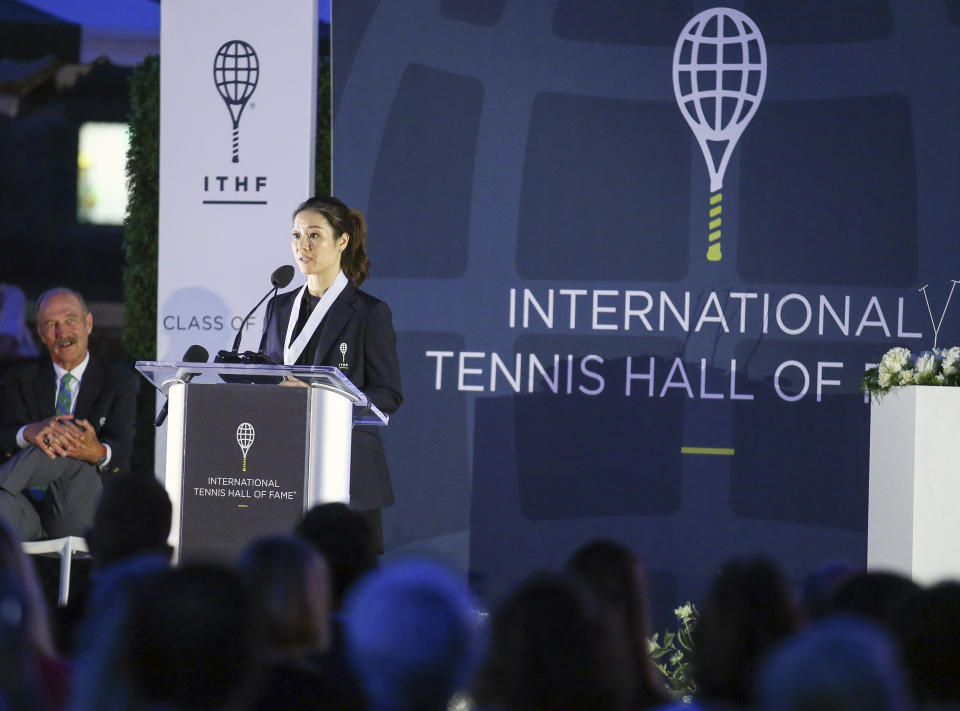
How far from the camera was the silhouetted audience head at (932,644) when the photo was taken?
63.6 inches

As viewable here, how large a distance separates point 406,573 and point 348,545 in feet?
3.49

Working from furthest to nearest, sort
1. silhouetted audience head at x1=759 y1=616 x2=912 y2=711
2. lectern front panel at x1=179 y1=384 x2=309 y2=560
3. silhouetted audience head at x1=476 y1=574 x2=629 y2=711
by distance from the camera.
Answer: lectern front panel at x1=179 y1=384 x2=309 y2=560 < silhouetted audience head at x1=476 y1=574 x2=629 y2=711 < silhouetted audience head at x1=759 y1=616 x2=912 y2=711

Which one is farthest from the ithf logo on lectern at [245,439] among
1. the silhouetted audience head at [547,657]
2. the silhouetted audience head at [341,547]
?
the silhouetted audience head at [547,657]

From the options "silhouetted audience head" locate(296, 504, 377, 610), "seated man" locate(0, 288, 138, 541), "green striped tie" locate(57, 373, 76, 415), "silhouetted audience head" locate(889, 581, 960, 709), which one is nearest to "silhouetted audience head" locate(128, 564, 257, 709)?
"silhouetted audience head" locate(889, 581, 960, 709)

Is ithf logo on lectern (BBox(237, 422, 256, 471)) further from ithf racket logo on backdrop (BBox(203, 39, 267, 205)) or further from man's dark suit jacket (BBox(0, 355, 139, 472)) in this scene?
ithf racket logo on backdrop (BBox(203, 39, 267, 205))

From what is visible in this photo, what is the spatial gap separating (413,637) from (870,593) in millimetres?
978

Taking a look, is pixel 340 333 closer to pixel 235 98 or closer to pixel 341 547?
pixel 341 547

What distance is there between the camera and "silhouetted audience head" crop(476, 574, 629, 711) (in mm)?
1430

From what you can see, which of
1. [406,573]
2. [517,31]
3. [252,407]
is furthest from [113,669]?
[517,31]

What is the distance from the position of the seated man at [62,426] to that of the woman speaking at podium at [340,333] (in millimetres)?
1264

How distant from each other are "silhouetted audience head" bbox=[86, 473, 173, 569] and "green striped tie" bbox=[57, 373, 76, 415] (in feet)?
11.6

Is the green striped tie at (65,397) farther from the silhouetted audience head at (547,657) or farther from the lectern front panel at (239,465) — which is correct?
the silhouetted audience head at (547,657)

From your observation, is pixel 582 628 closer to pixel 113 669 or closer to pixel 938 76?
pixel 113 669

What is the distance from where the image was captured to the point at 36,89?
9961mm
